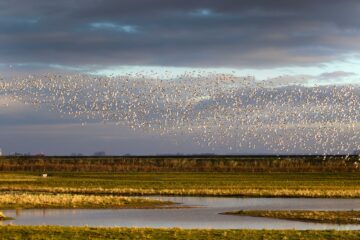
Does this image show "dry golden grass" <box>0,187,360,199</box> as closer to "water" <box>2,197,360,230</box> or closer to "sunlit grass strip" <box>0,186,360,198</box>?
"sunlit grass strip" <box>0,186,360,198</box>

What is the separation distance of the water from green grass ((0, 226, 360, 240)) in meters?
5.68

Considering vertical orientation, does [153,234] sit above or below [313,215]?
above

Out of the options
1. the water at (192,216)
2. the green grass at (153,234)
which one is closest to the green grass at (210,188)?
the water at (192,216)

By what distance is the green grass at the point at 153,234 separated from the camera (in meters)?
34.3

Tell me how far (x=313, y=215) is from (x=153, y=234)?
19026mm

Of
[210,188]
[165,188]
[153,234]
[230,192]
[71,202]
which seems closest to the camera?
[153,234]

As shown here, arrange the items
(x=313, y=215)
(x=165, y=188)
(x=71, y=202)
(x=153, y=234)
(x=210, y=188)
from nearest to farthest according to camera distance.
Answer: (x=153, y=234) → (x=313, y=215) → (x=71, y=202) → (x=210, y=188) → (x=165, y=188)

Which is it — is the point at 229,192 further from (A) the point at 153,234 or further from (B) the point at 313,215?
(A) the point at 153,234

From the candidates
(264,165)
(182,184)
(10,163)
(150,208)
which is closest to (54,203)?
(150,208)

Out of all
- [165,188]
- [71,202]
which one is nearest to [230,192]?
[165,188]

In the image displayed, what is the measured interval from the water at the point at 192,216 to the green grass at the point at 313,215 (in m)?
1.90

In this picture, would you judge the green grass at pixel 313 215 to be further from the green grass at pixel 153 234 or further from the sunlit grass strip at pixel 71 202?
the sunlit grass strip at pixel 71 202

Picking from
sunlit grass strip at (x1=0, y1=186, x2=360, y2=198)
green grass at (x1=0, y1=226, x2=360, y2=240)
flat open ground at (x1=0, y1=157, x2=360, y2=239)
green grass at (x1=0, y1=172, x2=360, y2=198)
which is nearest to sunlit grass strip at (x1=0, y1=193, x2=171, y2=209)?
flat open ground at (x1=0, y1=157, x2=360, y2=239)

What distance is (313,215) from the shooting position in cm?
5047
